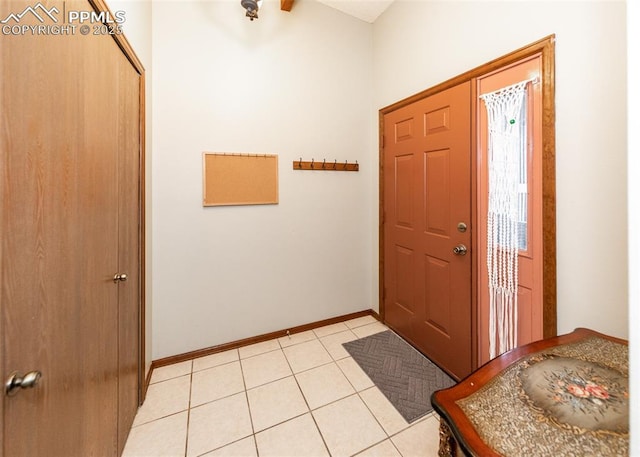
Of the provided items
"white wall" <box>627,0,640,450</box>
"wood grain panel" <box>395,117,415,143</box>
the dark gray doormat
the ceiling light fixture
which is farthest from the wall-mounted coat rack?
"white wall" <box>627,0,640,450</box>

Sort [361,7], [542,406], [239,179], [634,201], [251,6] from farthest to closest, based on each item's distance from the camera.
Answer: [361,7], [239,179], [251,6], [542,406], [634,201]

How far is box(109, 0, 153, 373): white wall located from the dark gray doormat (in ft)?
5.25

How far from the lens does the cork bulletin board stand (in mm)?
2125

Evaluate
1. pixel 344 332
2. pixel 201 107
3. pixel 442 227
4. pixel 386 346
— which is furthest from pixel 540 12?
pixel 344 332

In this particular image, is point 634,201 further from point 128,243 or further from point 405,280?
point 405,280

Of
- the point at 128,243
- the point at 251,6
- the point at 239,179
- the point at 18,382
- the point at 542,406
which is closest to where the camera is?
the point at 18,382

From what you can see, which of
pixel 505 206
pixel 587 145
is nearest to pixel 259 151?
pixel 505 206

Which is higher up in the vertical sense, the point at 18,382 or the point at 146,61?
the point at 146,61

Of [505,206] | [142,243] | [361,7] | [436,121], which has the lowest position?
[142,243]

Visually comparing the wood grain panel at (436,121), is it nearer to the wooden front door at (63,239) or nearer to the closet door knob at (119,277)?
the wooden front door at (63,239)

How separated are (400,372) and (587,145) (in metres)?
1.80

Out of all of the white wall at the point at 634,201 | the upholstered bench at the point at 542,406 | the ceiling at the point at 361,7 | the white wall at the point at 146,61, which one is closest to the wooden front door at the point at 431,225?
the upholstered bench at the point at 542,406

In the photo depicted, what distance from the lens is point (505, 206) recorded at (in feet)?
5.08

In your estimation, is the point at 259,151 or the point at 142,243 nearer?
the point at 142,243
